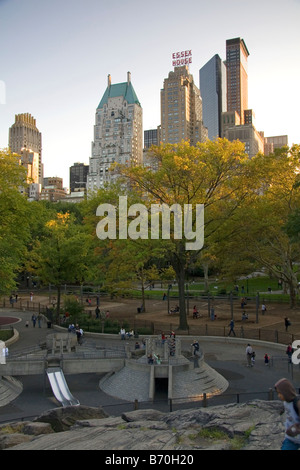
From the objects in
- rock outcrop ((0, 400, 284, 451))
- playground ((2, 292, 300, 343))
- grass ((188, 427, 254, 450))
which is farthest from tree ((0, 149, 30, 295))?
grass ((188, 427, 254, 450))

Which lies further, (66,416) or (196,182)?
(196,182)

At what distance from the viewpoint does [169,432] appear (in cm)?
1133

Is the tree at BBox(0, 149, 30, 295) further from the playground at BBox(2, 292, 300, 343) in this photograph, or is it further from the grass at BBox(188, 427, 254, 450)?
the grass at BBox(188, 427, 254, 450)

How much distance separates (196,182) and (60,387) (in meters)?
20.4

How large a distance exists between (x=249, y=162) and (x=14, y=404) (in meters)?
27.0

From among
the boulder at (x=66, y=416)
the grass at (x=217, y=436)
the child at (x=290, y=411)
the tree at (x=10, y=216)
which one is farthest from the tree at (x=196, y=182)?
the child at (x=290, y=411)

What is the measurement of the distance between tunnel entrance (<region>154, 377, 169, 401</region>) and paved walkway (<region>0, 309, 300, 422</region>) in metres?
1.72

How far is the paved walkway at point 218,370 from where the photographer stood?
67.6 ft

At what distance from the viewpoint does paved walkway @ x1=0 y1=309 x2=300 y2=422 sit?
20597 millimetres

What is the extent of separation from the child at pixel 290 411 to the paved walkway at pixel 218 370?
436 inches

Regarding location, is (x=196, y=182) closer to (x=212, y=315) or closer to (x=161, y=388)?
(x=212, y=315)

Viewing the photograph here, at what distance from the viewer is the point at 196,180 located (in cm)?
3534

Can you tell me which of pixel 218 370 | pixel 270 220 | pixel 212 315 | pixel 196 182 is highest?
pixel 196 182

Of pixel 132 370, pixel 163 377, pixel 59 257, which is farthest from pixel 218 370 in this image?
pixel 59 257
